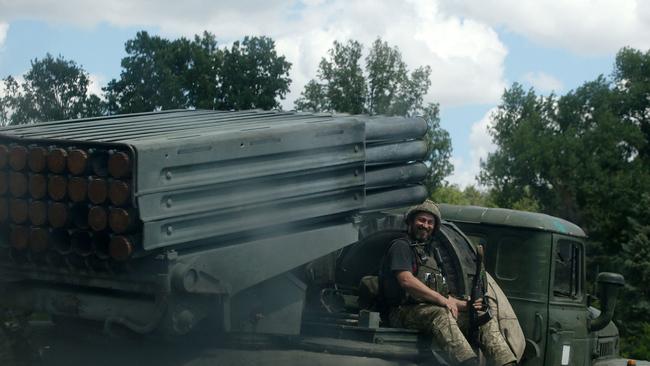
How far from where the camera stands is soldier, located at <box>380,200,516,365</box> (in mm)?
7180

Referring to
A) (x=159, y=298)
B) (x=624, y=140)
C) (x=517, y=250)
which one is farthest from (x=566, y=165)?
(x=159, y=298)

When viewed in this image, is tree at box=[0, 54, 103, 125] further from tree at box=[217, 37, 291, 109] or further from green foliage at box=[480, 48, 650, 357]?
green foliage at box=[480, 48, 650, 357]

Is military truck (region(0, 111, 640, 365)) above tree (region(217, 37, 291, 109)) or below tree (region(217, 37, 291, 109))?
below

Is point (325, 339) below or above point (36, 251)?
below

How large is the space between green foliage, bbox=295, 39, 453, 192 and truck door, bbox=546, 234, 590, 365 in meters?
24.8

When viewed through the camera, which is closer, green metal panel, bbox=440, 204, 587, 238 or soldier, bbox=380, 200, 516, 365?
soldier, bbox=380, 200, 516, 365

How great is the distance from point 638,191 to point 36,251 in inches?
1823

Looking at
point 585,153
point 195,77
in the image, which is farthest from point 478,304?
point 585,153

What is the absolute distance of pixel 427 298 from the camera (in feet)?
23.7

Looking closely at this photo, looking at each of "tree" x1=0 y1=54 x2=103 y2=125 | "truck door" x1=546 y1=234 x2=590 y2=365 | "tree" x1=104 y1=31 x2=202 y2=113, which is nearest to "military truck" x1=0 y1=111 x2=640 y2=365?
"truck door" x1=546 y1=234 x2=590 y2=365

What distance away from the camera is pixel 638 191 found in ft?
162

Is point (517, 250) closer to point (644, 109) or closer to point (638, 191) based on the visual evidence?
point (638, 191)

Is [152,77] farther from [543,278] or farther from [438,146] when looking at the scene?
[543,278]

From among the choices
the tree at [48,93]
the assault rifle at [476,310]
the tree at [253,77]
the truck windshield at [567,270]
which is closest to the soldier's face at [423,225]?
the assault rifle at [476,310]
